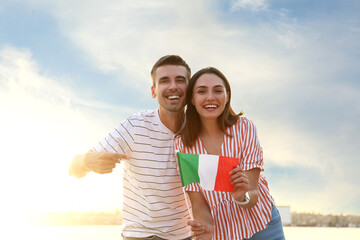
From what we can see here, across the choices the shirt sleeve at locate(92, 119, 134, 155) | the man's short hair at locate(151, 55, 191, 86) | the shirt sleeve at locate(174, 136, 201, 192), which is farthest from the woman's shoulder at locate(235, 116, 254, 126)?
the shirt sleeve at locate(92, 119, 134, 155)

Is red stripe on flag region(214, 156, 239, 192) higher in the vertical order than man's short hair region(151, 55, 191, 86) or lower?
lower

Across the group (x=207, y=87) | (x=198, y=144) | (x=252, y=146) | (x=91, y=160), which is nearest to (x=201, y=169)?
(x=198, y=144)

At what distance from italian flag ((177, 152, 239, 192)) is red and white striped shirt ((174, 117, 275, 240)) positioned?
0.09m

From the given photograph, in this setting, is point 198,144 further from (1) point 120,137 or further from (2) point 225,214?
(1) point 120,137

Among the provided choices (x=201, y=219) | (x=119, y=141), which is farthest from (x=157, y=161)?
(x=201, y=219)

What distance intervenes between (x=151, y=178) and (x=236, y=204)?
52.6 inches

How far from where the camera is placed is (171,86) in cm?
553

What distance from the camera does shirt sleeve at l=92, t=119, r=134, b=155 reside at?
18.3 ft

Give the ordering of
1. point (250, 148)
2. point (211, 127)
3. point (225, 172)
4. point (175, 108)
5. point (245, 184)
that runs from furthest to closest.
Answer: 1. point (175, 108)
2. point (211, 127)
3. point (250, 148)
4. point (225, 172)
5. point (245, 184)

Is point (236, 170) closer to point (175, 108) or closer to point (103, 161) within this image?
point (175, 108)

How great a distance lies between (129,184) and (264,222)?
81.1 inches

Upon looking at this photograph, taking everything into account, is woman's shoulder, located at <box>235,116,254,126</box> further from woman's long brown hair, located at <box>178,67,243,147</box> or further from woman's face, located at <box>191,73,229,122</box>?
woman's face, located at <box>191,73,229,122</box>

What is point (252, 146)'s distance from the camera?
15.7 feet

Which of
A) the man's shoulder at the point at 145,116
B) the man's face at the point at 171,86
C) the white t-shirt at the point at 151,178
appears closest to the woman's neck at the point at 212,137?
the man's face at the point at 171,86
